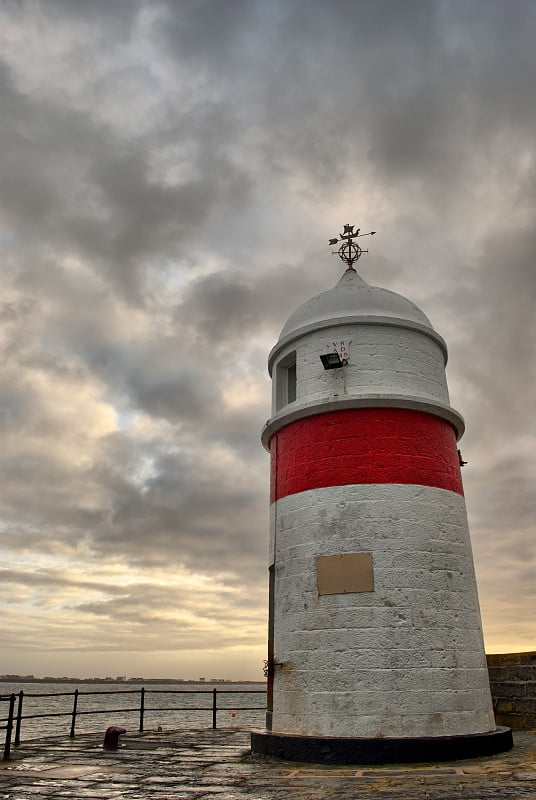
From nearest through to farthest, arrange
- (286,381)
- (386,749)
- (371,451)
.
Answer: (386,749)
(371,451)
(286,381)

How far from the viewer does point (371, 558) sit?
9.16 meters

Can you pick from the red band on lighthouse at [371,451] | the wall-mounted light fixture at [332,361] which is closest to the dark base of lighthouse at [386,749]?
the red band on lighthouse at [371,451]

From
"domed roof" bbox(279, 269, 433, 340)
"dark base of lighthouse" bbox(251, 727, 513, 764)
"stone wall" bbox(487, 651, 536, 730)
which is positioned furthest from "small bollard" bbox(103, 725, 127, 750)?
"domed roof" bbox(279, 269, 433, 340)

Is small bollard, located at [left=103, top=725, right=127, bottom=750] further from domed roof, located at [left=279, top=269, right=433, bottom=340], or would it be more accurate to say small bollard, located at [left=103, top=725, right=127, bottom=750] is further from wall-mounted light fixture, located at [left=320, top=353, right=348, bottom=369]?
domed roof, located at [left=279, top=269, right=433, bottom=340]

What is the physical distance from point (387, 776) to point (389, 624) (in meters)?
2.06

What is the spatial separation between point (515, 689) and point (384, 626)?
480cm

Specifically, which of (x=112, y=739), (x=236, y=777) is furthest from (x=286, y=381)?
(x=112, y=739)

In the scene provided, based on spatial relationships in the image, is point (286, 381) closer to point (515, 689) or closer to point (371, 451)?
point (371, 451)

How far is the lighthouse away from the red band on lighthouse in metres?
0.02

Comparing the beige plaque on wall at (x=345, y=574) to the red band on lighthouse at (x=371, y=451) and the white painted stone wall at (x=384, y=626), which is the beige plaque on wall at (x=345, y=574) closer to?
the white painted stone wall at (x=384, y=626)

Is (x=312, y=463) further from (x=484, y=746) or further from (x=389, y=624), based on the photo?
(x=484, y=746)

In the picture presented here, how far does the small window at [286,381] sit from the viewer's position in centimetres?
1180

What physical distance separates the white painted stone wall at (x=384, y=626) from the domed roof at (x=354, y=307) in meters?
3.22

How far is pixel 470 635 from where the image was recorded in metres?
9.31
